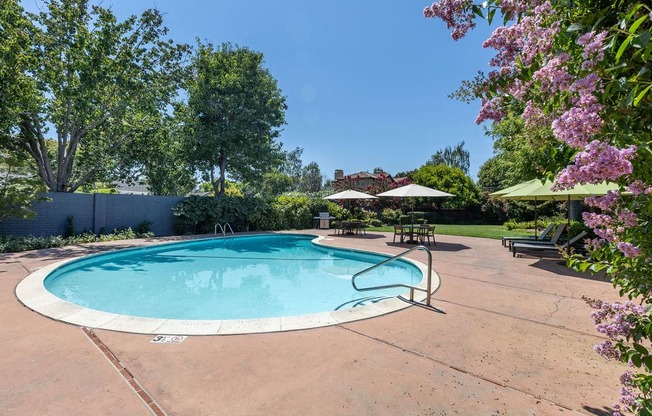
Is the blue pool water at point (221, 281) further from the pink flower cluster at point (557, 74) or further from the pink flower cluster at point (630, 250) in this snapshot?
the pink flower cluster at point (557, 74)

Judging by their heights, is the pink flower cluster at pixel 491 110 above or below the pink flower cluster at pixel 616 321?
above

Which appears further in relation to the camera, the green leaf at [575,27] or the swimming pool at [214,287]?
the swimming pool at [214,287]

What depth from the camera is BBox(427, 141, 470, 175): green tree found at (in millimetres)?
72938

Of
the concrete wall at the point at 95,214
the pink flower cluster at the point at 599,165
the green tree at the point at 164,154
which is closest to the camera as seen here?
the pink flower cluster at the point at 599,165

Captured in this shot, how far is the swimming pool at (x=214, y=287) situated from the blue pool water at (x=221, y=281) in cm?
2

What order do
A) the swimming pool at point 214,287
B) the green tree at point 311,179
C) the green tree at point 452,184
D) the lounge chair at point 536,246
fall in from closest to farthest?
the swimming pool at point 214,287
the lounge chair at point 536,246
the green tree at point 452,184
the green tree at point 311,179

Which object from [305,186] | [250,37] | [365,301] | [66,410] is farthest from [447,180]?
[305,186]

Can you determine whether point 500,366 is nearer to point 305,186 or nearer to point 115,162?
point 115,162

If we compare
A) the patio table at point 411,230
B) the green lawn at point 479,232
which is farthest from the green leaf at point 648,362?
the green lawn at point 479,232

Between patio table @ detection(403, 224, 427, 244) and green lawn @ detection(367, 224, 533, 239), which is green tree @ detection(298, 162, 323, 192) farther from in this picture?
patio table @ detection(403, 224, 427, 244)

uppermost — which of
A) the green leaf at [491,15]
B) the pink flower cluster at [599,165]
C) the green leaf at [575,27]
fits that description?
the green leaf at [491,15]

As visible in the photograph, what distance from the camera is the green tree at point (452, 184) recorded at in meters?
27.4

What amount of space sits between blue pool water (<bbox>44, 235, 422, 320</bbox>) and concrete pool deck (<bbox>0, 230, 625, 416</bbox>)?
2024 mm

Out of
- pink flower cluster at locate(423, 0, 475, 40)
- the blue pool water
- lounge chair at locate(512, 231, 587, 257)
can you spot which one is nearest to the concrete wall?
the blue pool water
